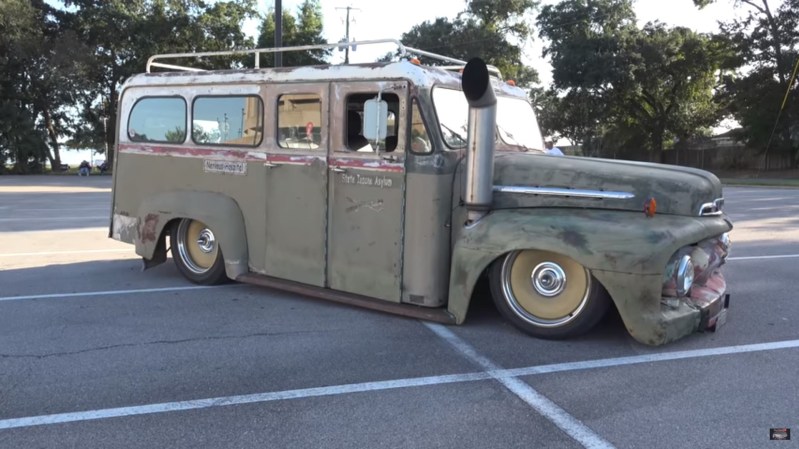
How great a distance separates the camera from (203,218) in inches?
266

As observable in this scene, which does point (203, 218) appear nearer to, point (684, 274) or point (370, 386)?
point (370, 386)

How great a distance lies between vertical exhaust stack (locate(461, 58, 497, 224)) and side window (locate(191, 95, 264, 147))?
8.09ft

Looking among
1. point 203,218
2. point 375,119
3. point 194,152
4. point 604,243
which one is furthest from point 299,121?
point 604,243

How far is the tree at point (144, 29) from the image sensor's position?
1551 inches

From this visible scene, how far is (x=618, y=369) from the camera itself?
4383 millimetres

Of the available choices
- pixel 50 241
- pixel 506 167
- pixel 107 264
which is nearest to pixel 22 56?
pixel 50 241

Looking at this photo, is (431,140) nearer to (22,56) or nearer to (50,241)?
(50,241)

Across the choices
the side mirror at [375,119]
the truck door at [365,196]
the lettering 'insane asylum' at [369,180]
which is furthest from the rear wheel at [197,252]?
the side mirror at [375,119]

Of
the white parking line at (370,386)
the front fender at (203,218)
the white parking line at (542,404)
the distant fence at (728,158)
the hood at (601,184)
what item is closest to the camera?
the white parking line at (542,404)

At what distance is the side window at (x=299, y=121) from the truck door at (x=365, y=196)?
0.67ft

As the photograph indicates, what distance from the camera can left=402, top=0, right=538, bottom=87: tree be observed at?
3994cm

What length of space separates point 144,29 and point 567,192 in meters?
40.8

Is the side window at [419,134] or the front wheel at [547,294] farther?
the side window at [419,134]

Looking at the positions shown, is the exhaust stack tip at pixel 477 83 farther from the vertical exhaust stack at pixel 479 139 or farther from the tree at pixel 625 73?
the tree at pixel 625 73
